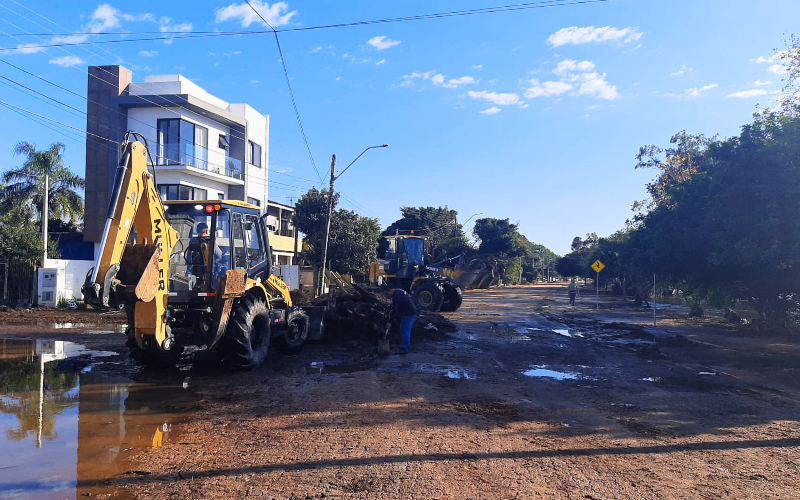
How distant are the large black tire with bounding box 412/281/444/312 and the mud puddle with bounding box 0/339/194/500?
14.8 meters

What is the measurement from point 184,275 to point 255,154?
26.6m

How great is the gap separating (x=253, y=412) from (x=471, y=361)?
558 cm

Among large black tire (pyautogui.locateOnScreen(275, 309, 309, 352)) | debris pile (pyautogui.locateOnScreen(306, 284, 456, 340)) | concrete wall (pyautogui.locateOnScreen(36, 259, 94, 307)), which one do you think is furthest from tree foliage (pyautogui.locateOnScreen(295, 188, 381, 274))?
large black tire (pyautogui.locateOnScreen(275, 309, 309, 352))

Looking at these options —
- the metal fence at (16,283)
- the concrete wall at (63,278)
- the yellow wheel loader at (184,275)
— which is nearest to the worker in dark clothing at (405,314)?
the yellow wheel loader at (184,275)

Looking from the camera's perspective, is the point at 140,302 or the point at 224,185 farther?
the point at 224,185

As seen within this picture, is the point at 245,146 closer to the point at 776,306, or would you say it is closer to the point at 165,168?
the point at 165,168

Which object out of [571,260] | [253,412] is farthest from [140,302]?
[571,260]

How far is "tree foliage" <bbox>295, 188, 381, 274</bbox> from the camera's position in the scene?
3741cm

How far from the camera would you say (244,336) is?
9094mm

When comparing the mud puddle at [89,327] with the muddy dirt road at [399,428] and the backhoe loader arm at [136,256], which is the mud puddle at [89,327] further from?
the backhoe loader arm at [136,256]

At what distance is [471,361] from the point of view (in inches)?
457

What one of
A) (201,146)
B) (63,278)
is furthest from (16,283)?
(201,146)

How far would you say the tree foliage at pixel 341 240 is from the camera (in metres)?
37.4

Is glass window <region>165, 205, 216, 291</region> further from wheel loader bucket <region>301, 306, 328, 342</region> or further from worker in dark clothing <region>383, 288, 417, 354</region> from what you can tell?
worker in dark clothing <region>383, 288, 417, 354</region>
